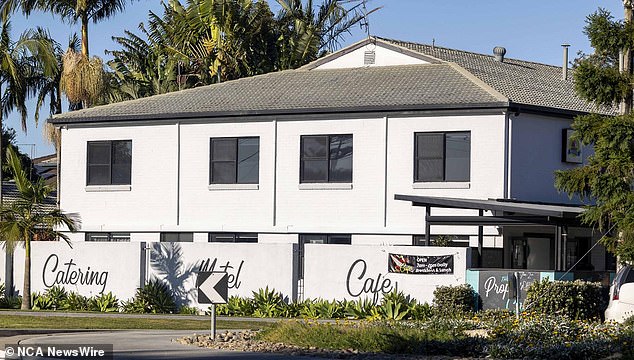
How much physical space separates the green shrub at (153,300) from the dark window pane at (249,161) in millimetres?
5701

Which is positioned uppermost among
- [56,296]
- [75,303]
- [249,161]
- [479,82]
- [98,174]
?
[479,82]

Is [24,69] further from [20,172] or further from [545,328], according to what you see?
[545,328]

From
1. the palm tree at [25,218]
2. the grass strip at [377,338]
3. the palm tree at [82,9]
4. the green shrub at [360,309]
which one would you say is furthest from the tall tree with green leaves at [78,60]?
the grass strip at [377,338]

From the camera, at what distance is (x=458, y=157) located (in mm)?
38062

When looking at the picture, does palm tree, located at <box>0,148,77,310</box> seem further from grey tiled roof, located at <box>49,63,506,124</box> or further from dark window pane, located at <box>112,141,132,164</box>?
grey tiled roof, located at <box>49,63,506,124</box>

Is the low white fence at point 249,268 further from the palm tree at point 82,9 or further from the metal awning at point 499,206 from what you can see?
the palm tree at point 82,9

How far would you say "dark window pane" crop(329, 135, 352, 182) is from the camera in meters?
39.5

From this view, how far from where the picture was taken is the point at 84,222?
43312 millimetres

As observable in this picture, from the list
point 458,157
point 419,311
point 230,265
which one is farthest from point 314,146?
point 419,311

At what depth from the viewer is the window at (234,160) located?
135 feet

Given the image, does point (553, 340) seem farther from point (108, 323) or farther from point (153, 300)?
point (153, 300)

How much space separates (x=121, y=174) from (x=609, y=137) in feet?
62.7

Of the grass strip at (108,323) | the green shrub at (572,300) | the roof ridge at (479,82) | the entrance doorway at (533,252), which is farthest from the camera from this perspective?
the entrance doorway at (533,252)

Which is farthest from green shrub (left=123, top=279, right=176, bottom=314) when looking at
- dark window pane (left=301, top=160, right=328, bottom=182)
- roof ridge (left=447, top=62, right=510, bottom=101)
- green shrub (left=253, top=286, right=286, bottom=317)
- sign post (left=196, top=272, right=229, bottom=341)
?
sign post (left=196, top=272, right=229, bottom=341)
